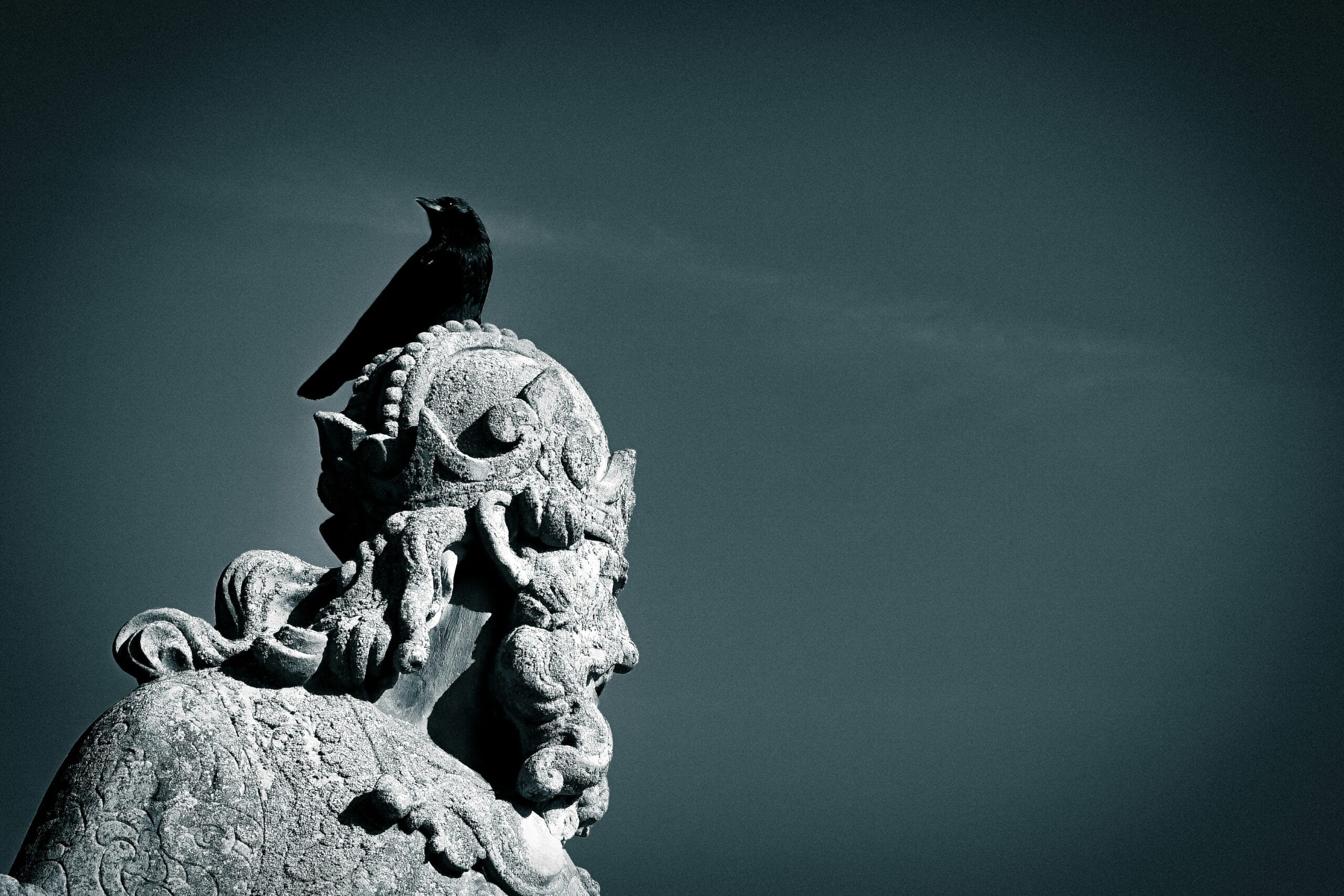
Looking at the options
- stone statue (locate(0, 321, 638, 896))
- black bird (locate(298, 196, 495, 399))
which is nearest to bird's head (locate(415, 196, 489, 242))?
black bird (locate(298, 196, 495, 399))

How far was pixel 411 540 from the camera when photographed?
390 cm

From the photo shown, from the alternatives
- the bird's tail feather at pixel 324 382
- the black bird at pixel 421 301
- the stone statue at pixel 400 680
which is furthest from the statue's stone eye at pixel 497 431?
the bird's tail feather at pixel 324 382

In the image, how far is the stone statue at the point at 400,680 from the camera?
345 cm

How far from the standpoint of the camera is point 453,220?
5.81 metres

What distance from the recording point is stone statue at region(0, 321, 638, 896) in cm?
345

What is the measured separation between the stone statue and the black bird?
0.70 metres

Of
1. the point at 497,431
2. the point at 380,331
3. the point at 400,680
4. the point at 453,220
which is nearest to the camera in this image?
the point at 400,680

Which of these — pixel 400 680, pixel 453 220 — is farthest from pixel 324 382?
pixel 400 680

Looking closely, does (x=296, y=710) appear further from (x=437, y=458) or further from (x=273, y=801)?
(x=437, y=458)

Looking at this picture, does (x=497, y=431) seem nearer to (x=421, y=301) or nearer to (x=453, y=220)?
(x=421, y=301)

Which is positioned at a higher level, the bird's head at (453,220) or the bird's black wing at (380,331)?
the bird's head at (453,220)

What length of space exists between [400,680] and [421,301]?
171 centimetres

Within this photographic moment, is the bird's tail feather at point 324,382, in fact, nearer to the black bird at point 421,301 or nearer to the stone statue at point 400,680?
the black bird at point 421,301

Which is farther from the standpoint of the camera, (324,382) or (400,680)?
(324,382)
